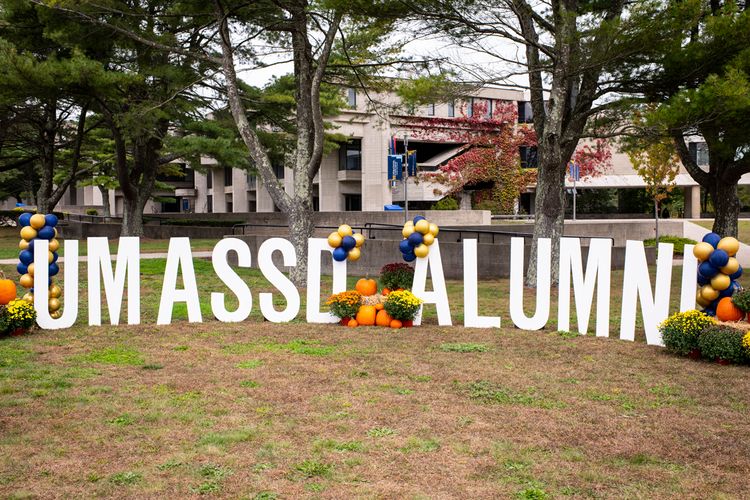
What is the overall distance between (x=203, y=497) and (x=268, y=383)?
10.4 ft

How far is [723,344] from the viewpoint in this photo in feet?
30.4

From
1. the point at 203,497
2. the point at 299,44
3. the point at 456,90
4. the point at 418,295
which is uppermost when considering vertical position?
the point at 299,44

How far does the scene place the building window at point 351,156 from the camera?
4578 centimetres

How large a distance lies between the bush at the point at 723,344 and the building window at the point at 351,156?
122 ft

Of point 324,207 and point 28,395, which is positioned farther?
point 324,207

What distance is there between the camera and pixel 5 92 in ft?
63.2

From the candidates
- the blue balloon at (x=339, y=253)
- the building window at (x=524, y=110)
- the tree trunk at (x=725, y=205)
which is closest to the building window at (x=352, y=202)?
the building window at (x=524, y=110)

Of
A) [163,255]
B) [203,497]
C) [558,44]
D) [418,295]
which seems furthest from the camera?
[163,255]

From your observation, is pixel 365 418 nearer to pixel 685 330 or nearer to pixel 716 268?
pixel 685 330

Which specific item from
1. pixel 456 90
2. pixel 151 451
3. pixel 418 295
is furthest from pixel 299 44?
pixel 151 451

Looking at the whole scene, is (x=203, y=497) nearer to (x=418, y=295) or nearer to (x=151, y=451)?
(x=151, y=451)

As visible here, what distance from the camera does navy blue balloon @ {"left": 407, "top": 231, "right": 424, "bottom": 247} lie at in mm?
11984

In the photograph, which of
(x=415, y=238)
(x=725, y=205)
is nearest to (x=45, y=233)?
(x=415, y=238)

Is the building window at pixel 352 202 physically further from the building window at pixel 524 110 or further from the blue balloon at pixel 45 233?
the blue balloon at pixel 45 233
